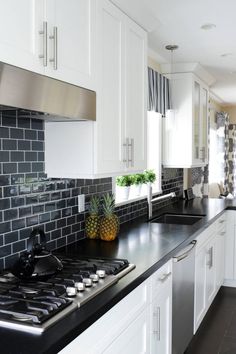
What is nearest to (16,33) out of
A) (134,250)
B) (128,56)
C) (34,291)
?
(34,291)

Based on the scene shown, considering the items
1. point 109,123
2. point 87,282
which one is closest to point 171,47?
point 109,123

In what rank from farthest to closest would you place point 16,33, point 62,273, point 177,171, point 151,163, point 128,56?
1. point 177,171
2. point 151,163
3. point 128,56
4. point 62,273
5. point 16,33

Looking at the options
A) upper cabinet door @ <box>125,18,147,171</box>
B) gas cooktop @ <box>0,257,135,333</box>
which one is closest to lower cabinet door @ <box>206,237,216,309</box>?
upper cabinet door @ <box>125,18,147,171</box>

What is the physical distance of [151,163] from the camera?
14.3ft

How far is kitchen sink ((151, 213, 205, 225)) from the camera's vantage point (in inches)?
146

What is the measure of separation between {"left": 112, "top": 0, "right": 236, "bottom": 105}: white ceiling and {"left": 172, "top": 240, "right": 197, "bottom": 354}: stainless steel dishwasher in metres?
1.58

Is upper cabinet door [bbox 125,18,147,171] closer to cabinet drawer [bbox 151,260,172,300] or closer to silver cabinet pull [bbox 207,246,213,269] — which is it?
cabinet drawer [bbox 151,260,172,300]

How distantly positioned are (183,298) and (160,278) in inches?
23.1

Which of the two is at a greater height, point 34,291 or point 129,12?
point 129,12

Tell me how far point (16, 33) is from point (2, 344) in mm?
1059

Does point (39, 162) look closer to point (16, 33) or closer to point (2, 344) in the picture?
point (16, 33)

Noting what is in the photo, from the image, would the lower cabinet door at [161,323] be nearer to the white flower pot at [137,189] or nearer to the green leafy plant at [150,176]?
the white flower pot at [137,189]

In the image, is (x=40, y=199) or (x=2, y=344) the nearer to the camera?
(x=2, y=344)

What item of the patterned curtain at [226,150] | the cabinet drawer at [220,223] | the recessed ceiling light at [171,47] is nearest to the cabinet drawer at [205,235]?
the cabinet drawer at [220,223]
